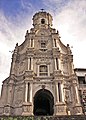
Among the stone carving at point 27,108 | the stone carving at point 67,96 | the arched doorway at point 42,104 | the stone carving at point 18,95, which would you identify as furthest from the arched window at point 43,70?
the stone carving at point 27,108

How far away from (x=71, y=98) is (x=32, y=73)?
7394mm

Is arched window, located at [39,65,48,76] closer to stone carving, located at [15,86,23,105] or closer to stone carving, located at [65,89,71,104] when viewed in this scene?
stone carving, located at [15,86,23,105]

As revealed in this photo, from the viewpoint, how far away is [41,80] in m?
29.7

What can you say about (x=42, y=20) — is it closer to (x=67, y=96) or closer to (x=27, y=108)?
(x=67, y=96)

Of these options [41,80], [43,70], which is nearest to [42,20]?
[43,70]

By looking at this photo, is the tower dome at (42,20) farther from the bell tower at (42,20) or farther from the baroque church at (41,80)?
the baroque church at (41,80)

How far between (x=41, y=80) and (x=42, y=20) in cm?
1700

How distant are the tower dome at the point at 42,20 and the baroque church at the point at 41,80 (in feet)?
10.1

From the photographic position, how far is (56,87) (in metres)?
28.2

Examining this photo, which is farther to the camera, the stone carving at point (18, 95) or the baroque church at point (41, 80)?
the stone carving at point (18, 95)

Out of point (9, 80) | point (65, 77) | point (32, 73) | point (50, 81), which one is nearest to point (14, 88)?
point (9, 80)

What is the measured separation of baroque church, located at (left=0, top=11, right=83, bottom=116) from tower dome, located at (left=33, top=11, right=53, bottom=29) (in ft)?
10.1

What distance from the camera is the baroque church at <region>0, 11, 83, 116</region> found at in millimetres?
27156

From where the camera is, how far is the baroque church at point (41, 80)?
2716cm
